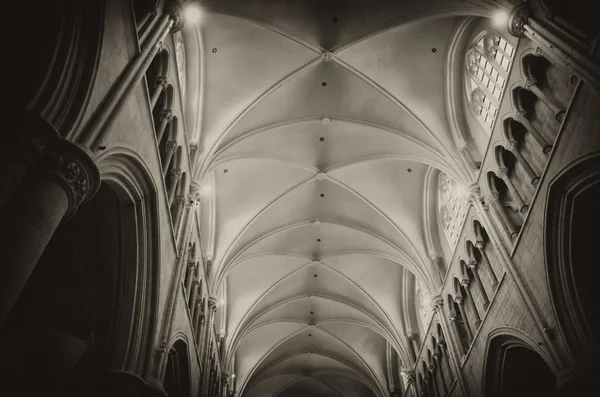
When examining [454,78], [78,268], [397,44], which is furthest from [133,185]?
[454,78]

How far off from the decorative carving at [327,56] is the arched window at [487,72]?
4.16m

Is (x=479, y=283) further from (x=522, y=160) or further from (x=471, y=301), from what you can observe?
(x=522, y=160)

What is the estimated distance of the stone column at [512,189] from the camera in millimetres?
11018

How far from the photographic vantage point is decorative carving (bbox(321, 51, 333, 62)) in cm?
1444

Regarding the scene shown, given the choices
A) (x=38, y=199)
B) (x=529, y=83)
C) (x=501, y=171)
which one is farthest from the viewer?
(x=501, y=171)

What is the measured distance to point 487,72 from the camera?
1324 centimetres

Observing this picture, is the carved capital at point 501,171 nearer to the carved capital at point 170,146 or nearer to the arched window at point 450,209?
the arched window at point 450,209

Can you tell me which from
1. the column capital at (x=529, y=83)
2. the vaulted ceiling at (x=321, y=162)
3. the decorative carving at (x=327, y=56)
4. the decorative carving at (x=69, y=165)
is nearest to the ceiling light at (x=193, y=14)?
the vaulted ceiling at (x=321, y=162)

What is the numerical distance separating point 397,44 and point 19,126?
11998 millimetres

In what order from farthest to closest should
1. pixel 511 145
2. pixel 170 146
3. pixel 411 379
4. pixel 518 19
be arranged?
pixel 411 379
pixel 170 146
pixel 511 145
pixel 518 19

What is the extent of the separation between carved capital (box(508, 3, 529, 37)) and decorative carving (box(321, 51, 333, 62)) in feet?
18.4

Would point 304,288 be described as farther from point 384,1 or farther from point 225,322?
point 384,1

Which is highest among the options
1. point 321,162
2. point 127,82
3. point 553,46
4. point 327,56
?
point 321,162

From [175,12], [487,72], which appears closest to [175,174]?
[175,12]
